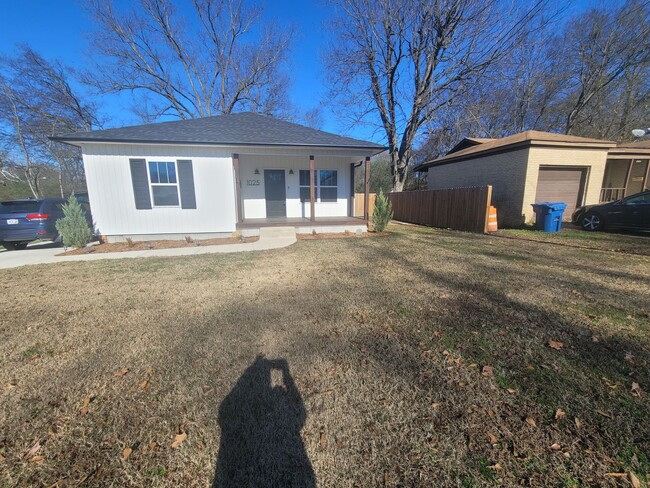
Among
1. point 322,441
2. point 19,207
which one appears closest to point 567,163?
point 322,441

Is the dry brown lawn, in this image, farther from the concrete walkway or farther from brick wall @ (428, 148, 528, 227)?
brick wall @ (428, 148, 528, 227)

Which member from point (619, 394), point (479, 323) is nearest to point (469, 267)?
point (479, 323)

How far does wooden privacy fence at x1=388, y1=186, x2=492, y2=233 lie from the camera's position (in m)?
10.6

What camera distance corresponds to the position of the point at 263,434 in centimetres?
186

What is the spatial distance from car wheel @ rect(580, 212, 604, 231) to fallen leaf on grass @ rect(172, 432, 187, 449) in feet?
45.4

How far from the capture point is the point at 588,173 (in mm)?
11734

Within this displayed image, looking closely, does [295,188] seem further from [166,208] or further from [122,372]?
[122,372]

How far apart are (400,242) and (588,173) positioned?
997 cm

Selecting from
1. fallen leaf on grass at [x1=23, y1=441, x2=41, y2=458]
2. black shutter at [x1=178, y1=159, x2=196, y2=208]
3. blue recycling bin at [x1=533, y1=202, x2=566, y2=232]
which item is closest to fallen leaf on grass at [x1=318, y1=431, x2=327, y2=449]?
fallen leaf on grass at [x1=23, y1=441, x2=41, y2=458]

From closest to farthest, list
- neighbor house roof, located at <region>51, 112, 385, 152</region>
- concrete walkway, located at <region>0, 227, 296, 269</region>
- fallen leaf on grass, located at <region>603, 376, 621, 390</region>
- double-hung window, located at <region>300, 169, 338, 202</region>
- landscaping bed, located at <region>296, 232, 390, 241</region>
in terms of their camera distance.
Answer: fallen leaf on grass, located at <region>603, 376, 621, 390</region>, concrete walkway, located at <region>0, 227, 296, 269</region>, neighbor house roof, located at <region>51, 112, 385, 152</region>, landscaping bed, located at <region>296, 232, 390, 241</region>, double-hung window, located at <region>300, 169, 338, 202</region>

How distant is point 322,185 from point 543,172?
31.2 feet

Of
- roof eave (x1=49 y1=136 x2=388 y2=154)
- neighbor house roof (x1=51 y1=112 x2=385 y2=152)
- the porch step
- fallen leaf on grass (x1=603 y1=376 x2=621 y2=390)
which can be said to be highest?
neighbor house roof (x1=51 y1=112 x2=385 y2=152)

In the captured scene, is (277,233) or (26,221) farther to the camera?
(277,233)

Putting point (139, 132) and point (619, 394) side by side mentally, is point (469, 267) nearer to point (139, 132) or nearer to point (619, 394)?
point (619, 394)
